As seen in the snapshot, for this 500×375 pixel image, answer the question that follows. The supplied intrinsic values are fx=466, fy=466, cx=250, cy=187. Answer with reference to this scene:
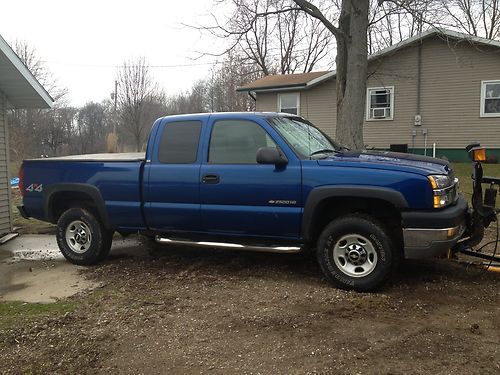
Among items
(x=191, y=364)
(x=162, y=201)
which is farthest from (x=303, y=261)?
(x=191, y=364)

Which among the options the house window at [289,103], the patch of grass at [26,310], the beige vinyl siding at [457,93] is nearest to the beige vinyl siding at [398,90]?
the beige vinyl siding at [457,93]

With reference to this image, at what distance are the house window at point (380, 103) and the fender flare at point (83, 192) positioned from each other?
49.1 ft

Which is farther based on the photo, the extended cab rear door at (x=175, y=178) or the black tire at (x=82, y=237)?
the black tire at (x=82, y=237)

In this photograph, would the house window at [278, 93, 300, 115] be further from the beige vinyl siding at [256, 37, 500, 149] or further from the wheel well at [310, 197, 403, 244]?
the wheel well at [310, 197, 403, 244]

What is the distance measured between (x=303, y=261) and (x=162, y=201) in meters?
1.95

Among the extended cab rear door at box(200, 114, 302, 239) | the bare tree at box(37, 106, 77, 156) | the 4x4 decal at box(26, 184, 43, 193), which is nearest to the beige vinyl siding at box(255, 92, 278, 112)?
the 4x4 decal at box(26, 184, 43, 193)

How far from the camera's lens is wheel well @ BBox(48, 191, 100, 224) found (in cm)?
630

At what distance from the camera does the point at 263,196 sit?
5.04 m

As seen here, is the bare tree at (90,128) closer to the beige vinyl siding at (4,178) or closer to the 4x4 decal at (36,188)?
the beige vinyl siding at (4,178)

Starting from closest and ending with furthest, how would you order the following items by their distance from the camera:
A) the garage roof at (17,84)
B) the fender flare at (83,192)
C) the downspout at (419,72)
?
1. the fender flare at (83,192)
2. the garage roof at (17,84)
3. the downspout at (419,72)

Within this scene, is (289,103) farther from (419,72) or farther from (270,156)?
(270,156)

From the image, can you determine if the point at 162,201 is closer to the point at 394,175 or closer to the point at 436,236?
the point at 394,175

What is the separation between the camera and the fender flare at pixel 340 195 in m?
4.51

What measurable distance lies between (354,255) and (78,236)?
3.77 metres
